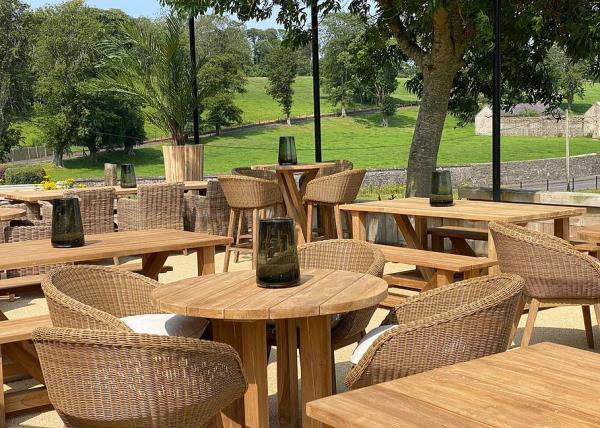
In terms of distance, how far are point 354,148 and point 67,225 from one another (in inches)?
2158

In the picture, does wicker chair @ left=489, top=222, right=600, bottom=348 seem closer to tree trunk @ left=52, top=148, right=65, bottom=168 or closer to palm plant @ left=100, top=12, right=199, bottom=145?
palm plant @ left=100, top=12, right=199, bottom=145

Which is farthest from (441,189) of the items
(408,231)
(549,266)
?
(549,266)

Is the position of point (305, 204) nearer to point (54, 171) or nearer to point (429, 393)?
point (429, 393)

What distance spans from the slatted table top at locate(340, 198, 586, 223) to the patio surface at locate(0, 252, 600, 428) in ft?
2.07

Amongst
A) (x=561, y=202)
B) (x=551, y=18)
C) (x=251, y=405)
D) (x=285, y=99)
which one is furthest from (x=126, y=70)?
(x=285, y=99)

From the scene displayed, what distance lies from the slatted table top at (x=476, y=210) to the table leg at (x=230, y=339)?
235 centimetres

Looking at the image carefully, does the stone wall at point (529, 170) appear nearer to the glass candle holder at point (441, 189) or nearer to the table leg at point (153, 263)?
the glass candle holder at point (441, 189)

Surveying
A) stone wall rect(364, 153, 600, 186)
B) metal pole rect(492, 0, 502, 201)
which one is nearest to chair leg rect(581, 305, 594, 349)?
metal pole rect(492, 0, 502, 201)

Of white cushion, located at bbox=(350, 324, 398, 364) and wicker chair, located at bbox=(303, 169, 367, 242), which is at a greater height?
wicker chair, located at bbox=(303, 169, 367, 242)

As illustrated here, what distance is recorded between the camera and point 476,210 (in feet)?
17.6

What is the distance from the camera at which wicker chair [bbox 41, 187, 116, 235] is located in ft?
23.9

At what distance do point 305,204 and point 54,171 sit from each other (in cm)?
4389

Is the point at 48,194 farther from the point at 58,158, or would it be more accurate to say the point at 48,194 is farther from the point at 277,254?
the point at 58,158

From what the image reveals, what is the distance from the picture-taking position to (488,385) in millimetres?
1708
